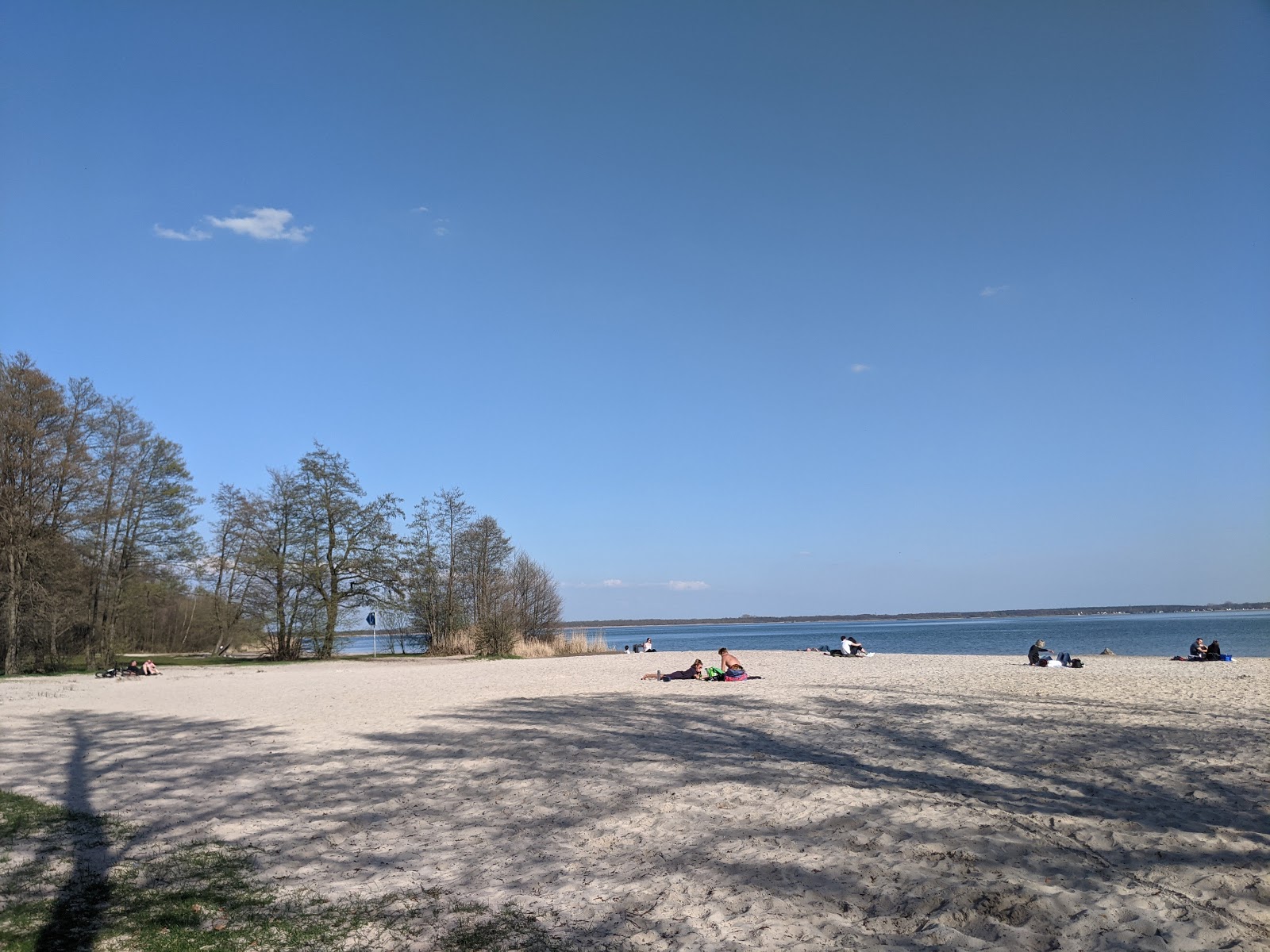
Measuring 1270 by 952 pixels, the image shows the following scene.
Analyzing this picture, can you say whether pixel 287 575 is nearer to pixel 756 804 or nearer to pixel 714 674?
pixel 714 674

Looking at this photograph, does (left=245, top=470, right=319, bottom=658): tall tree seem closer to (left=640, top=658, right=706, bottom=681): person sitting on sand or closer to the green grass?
(left=640, top=658, right=706, bottom=681): person sitting on sand

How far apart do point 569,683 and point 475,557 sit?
24399 millimetres

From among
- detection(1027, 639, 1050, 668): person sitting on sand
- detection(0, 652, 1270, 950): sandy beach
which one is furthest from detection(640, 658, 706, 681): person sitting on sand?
detection(1027, 639, 1050, 668): person sitting on sand

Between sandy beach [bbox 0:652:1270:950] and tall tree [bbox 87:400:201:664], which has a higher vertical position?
tall tree [bbox 87:400:201:664]

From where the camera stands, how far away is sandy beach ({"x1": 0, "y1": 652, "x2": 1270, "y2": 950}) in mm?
4980

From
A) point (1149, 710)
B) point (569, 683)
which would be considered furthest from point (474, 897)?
point (569, 683)

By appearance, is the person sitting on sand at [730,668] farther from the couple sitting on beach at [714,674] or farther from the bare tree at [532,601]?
the bare tree at [532,601]

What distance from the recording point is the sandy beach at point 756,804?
4980mm

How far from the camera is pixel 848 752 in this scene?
30.9 feet

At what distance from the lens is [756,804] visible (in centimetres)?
736

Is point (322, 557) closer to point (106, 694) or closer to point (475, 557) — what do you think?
point (475, 557)

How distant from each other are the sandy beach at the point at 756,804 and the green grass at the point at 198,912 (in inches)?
11.6

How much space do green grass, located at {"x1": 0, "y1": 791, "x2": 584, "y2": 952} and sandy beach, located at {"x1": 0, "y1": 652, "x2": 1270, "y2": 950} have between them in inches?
11.6

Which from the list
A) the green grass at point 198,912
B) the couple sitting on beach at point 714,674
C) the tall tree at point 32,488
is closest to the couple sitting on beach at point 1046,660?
the couple sitting on beach at point 714,674
